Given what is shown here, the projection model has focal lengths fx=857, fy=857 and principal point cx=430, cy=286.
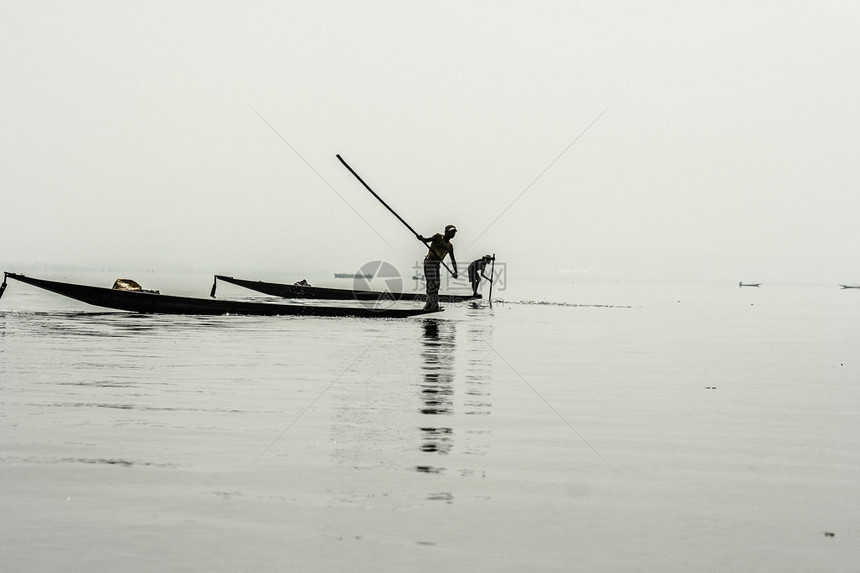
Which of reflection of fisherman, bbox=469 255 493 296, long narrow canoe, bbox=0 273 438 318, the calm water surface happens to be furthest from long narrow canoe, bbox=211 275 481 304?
the calm water surface

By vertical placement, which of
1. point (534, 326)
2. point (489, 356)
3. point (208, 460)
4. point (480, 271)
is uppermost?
point (480, 271)

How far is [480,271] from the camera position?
4159 centimetres

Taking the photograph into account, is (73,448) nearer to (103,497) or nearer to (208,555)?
(103,497)

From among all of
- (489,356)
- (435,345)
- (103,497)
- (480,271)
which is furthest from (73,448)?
(480,271)

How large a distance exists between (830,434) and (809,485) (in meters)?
3.02

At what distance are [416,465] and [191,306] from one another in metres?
22.8

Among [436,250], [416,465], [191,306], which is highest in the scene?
[436,250]

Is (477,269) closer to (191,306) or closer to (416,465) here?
(191,306)

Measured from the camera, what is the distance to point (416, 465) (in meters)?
7.24

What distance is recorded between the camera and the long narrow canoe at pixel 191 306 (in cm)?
2738

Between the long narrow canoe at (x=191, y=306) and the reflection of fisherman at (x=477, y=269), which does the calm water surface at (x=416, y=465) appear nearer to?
the long narrow canoe at (x=191, y=306)

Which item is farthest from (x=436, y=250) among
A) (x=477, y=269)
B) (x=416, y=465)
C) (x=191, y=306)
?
(x=416, y=465)

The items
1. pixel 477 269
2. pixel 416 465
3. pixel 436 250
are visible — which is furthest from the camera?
pixel 477 269

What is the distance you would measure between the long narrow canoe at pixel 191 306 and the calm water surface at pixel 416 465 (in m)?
10.9
